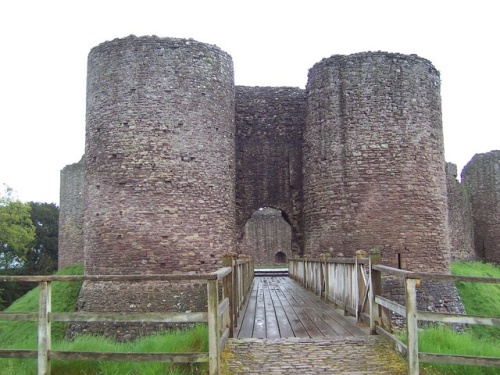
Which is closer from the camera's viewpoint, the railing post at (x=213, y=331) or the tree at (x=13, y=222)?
the railing post at (x=213, y=331)

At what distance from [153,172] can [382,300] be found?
396 inches

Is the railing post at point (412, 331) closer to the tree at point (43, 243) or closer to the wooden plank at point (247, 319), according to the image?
the wooden plank at point (247, 319)

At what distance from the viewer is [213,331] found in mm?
5766

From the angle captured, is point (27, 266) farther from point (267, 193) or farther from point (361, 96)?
point (361, 96)

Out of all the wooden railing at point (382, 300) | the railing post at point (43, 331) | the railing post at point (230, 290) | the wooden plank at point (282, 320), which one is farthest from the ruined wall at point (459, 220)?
the railing post at point (43, 331)

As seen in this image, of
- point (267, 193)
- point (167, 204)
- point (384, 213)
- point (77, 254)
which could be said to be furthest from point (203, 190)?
point (77, 254)

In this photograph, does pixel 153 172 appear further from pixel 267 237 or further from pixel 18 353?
pixel 267 237

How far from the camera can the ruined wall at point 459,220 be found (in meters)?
27.5

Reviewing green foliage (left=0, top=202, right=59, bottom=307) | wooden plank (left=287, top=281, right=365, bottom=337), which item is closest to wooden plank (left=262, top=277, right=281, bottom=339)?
wooden plank (left=287, top=281, right=365, bottom=337)

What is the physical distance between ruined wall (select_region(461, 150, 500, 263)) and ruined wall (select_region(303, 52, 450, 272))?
13175mm

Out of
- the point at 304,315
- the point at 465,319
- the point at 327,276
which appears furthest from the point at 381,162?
the point at 465,319

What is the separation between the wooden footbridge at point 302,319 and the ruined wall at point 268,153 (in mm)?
8586

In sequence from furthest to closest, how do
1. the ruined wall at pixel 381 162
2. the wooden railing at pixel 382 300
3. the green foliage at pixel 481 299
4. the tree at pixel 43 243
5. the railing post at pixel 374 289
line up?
the tree at pixel 43 243 < the green foliage at pixel 481 299 < the ruined wall at pixel 381 162 < the railing post at pixel 374 289 < the wooden railing at pixel 382 300

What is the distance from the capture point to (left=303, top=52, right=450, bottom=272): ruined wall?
16891 mm
